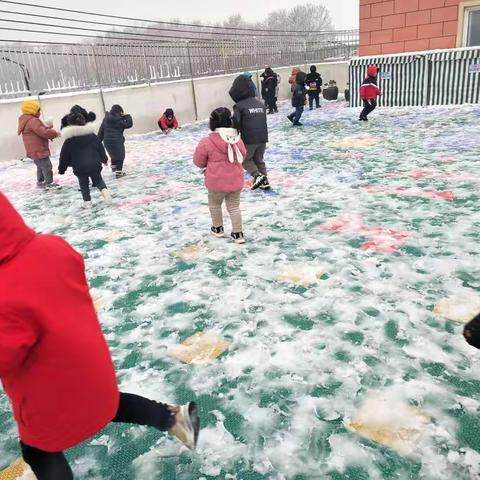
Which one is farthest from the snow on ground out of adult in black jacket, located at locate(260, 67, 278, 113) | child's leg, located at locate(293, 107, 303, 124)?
adult in black jacket, located at locate(260, 67, 278, 113)

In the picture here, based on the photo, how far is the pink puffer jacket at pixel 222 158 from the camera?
4465 mm

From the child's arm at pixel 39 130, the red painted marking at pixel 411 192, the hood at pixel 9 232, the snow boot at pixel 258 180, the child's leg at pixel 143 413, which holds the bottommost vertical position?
the red painted marking at pixel 411 192

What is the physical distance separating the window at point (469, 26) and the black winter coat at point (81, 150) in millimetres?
12830

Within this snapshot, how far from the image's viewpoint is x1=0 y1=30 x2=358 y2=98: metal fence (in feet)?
39.0

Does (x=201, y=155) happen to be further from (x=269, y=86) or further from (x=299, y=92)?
(x=269, y=86)

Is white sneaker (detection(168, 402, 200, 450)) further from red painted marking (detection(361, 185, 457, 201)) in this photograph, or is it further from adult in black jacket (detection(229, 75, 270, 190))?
red painted marking (detection(361, 185, 457, 201))

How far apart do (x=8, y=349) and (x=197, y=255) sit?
11.0ft

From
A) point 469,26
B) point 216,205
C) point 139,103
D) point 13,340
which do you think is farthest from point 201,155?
point 469,26

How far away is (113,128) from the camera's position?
827 cm

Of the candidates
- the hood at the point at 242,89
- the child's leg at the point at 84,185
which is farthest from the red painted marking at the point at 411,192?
the child's leg at the point at 84,185

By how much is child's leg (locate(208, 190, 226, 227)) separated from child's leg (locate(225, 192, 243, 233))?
0.08 metres

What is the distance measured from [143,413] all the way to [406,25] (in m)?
16.2

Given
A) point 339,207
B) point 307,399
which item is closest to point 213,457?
point 307,399

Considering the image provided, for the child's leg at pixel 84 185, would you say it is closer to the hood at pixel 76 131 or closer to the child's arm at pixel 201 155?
the hood at pixel 76 131
